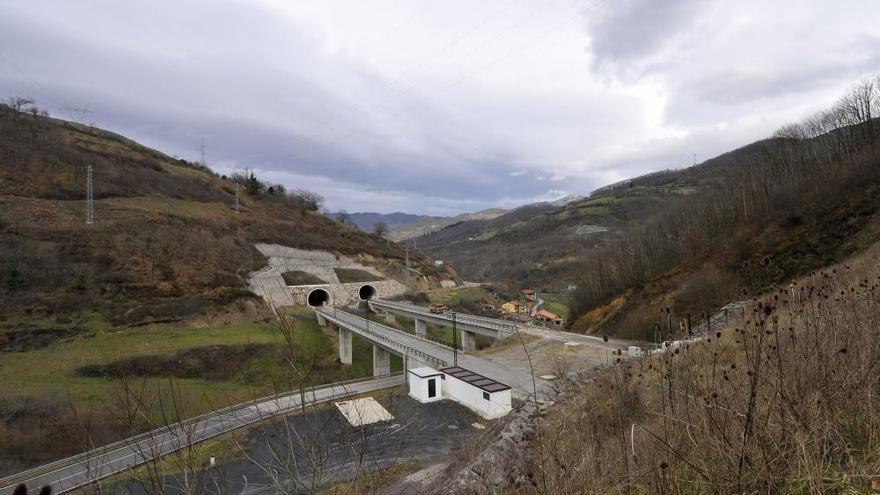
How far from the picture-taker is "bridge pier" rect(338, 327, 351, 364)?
42.9 metres

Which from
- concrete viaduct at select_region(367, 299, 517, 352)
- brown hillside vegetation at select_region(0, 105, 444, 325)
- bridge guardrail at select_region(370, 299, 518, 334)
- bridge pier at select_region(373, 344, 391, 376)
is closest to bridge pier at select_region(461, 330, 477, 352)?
concrete viaduct at select_region(367, 299, 517, 352)

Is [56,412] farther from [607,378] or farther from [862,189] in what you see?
[862,189]

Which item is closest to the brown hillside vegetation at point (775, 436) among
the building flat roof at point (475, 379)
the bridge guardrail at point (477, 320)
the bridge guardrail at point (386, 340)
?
the building flat roof at point (475, 379)

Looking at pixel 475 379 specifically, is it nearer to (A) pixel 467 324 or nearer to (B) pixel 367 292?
(A) pixel 467 324

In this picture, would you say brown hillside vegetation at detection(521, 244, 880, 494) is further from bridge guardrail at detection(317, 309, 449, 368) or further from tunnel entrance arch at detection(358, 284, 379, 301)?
tunnel entrance arch at detection(358, 284, 379, 301)

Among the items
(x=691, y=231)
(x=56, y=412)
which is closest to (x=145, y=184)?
(x=56, y=412)

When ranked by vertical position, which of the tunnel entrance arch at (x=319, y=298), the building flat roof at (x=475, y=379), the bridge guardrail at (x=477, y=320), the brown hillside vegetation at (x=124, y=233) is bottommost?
the building flat roof at (x=475, y=379)

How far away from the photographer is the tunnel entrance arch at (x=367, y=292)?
65562mm

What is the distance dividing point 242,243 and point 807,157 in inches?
2829

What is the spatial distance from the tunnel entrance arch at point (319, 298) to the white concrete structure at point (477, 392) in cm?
4074

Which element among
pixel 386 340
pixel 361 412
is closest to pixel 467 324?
pixel 386 340

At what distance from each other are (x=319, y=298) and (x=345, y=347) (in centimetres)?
2188

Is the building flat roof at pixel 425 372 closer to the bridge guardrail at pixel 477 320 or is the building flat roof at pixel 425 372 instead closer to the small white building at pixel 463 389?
the small white building at pixel 463 389

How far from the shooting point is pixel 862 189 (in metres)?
31.0
